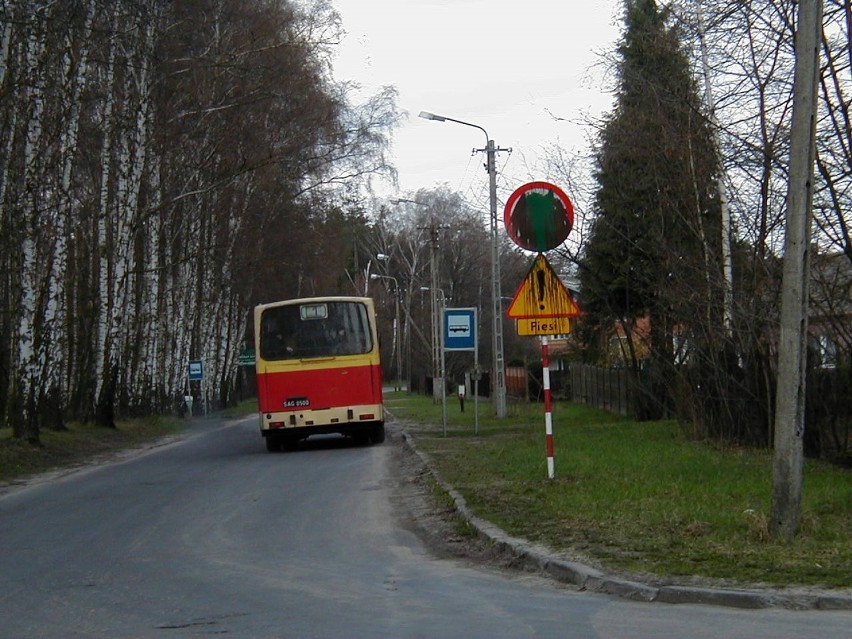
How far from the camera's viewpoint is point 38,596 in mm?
8703

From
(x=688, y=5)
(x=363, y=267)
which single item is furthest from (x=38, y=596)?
(x=363, y=267)

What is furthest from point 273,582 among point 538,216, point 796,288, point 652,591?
point 538,216

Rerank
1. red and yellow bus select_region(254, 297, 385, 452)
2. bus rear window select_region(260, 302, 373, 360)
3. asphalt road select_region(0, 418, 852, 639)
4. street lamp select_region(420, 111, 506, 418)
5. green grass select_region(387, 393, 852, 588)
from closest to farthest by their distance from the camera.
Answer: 1. asphalt road select_region(0, 418, 852, 639)
2. green grass select_region(387, 393, 852, 588)
3. red and yellow bus select_region(254, 297, 385, 452)
4. bus rear window select_region(260, 302, 373, 360)
5. street lamp select_region(420, 111, 506, 418)

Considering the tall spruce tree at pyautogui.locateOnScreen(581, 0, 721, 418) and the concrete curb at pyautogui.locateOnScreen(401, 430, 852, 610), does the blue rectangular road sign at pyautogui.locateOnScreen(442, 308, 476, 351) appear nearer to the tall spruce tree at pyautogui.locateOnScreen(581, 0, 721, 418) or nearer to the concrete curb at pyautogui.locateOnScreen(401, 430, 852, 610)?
the tall spruce tree at pyautogui.locateOnScreen(581, 0, 721, 418)

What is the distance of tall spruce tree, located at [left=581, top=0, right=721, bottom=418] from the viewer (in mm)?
18156

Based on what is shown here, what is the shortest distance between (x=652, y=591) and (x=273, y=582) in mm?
2982

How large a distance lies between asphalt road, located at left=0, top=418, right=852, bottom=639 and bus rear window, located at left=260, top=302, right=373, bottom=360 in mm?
8854

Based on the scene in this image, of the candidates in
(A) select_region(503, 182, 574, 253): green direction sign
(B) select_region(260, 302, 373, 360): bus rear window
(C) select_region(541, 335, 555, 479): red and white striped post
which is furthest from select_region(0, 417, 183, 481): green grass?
(A) select_region(503, 182, 574, 253): green direction sign

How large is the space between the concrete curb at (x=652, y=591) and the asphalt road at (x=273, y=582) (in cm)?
9

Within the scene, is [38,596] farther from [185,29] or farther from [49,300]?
[185,29]

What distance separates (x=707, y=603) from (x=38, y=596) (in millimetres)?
4858

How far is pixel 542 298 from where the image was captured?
47.1ft

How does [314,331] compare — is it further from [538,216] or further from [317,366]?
[538,216]

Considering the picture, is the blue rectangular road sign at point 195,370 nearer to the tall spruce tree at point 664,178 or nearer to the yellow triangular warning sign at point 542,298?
the tall spruce tree at point 664,178
